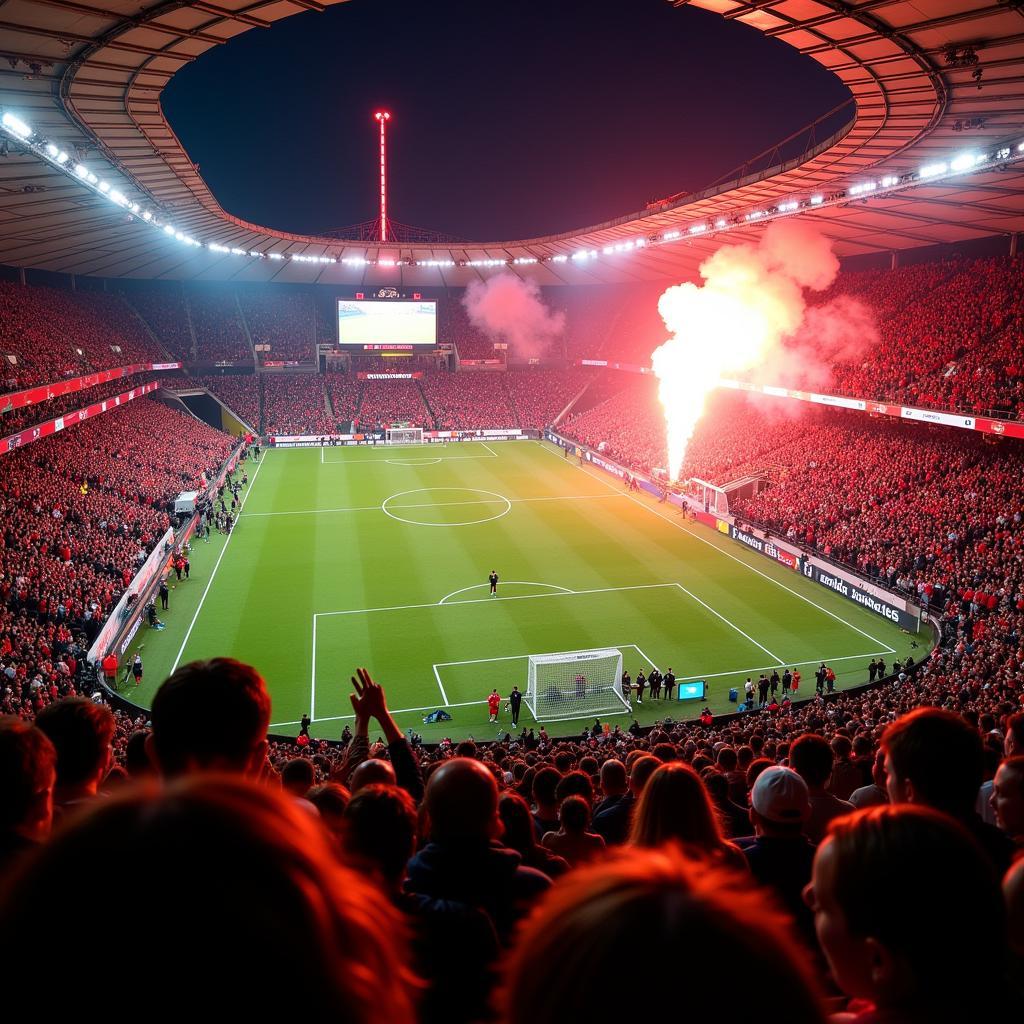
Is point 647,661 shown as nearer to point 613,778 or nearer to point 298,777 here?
point 613,778

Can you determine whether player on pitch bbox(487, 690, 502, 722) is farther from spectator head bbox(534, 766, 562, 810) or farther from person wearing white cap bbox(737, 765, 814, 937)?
person wearing white cap bbox(737, 765, 814, 937)

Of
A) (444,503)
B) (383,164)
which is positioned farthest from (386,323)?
(444,503)

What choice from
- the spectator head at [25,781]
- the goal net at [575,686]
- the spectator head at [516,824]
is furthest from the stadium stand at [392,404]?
the spectator head at [25,781]

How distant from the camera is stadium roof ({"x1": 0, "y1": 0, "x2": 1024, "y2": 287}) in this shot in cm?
1744

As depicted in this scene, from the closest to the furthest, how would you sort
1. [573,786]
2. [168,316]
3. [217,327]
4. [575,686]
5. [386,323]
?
[573,786], [575,686], [168,316], [386,323], [217,327]

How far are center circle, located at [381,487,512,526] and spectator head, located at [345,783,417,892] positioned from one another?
124 ft

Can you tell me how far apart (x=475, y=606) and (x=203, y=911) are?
2933 centimetres

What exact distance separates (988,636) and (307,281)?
67714 millimetres

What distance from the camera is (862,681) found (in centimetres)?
2425

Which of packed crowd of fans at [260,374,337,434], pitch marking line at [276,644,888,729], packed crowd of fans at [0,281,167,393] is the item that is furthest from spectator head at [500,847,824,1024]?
packed crowd of fans at [260,374,337,434]

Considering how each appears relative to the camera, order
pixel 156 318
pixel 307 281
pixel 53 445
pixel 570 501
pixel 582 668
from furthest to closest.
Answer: pixel 307 281, pixel 156 318, pixel 570 501, pixel 53 445, pixel 582 668

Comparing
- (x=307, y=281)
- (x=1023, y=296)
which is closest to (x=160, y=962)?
(x=1023, y=296)

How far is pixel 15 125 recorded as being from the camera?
22.5 metres

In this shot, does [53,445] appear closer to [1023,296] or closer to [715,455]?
[715,455]
